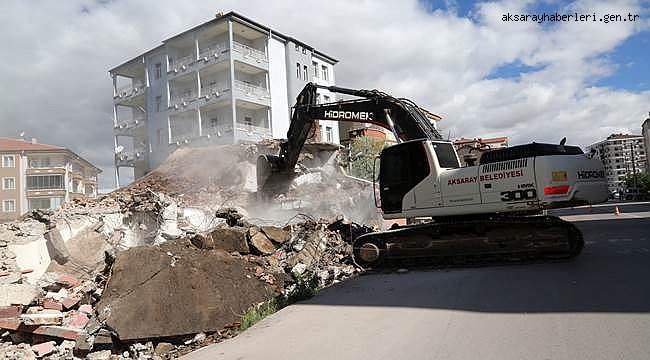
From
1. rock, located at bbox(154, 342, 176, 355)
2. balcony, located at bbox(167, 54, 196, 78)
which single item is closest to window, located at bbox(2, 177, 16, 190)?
balcony, located at bbox(167, 54, 196, 78)

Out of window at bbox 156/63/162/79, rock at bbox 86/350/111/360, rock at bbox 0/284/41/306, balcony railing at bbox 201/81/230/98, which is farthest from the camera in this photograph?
window at bbox 156/63/162/79

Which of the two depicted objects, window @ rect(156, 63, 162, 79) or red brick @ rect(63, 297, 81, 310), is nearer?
red brick @ rect(63, 297, 81, 310)

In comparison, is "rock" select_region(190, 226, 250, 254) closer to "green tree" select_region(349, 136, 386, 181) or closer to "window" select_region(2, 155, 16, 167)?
"green tree" select_region(349, 136, 386, 181)

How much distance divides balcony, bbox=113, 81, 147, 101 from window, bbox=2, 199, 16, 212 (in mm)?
27142

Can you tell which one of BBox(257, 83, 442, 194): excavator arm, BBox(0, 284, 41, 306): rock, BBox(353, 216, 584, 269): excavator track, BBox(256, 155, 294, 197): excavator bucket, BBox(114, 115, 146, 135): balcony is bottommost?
BBox(0, 284, 41, 306): rock

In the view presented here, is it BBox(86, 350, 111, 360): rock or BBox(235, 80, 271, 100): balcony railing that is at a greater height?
BBox(235, 80, 271, 100): balcony railing

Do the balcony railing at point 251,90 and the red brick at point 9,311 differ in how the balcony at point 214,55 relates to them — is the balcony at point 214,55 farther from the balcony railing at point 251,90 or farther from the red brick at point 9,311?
the red brick at point 9,311

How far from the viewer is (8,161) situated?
55.8 meters

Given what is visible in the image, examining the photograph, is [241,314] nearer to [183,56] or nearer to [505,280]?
[505,280]

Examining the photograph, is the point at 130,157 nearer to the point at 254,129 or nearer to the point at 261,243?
the point at 254,129

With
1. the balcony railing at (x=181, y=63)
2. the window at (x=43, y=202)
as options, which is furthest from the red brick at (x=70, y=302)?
the window at (x=43, y=202)

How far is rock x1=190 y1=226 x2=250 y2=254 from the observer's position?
35.4ft

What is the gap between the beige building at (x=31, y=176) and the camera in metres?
55.0

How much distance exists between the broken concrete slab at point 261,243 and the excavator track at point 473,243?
2299mm
